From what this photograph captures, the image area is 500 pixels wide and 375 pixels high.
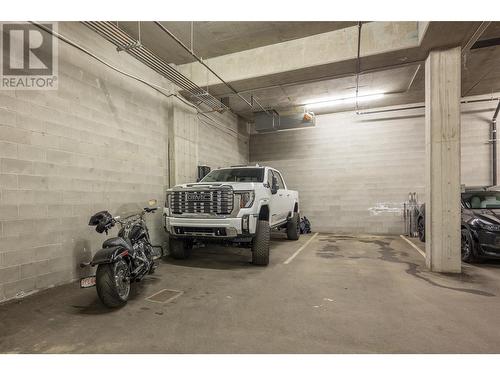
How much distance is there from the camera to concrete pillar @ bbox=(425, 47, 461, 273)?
4.38 metres

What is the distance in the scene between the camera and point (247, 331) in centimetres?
247

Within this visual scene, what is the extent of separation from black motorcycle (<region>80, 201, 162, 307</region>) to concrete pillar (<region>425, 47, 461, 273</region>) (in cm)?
481

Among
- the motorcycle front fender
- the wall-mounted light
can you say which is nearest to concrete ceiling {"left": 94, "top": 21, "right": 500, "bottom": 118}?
the wall-mounted light

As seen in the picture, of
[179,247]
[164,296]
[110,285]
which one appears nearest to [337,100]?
[179,247]

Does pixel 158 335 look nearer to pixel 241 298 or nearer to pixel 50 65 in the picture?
pixel 241 298

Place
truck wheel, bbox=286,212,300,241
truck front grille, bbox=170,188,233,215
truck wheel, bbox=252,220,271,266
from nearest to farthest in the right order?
1. truck front grille, bbox=170,188,233,215
2. truck wheel, bbox=252,220,271,266
3. truck wheel, bbox=286,212,300,241

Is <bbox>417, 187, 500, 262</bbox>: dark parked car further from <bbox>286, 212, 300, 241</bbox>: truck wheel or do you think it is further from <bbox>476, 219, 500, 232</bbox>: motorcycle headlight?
<bbox>286, 212, 300, 241</bbox>: truck wheel

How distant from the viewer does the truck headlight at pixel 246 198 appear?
4.55 m

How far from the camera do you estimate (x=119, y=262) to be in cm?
311

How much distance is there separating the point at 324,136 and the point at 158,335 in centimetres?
882

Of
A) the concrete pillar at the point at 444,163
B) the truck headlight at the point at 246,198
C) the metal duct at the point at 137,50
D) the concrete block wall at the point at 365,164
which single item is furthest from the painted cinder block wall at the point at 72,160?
the concrete block wall at the point at 365,164

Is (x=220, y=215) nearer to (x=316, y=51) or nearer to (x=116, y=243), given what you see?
Result: (x=116, y=243)

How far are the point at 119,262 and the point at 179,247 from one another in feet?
7.14

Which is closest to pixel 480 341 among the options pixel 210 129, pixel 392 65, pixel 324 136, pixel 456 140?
pixel 456 140
